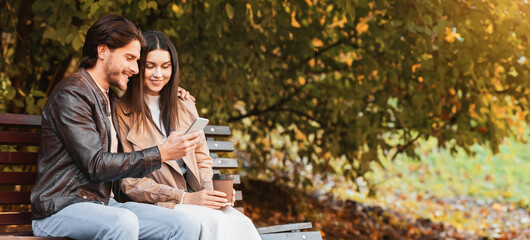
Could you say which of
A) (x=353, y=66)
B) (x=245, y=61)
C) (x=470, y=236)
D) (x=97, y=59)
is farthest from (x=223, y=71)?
(x=470, y=236)

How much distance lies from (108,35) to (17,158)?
887 mm

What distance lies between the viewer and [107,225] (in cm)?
279

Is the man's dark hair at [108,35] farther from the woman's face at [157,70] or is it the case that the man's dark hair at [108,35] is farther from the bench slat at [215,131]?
the bench slat at [215,131]

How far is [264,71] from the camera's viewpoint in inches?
262

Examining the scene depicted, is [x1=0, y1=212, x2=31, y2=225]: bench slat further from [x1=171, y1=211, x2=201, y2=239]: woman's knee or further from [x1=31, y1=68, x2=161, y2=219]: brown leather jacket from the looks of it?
[x1=171, y1=211, x2=201, y2=239]: woman's knee

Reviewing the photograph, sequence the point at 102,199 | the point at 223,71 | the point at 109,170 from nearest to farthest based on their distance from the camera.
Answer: the point at 109,170 → the point at 102,199 → the point at 223,71

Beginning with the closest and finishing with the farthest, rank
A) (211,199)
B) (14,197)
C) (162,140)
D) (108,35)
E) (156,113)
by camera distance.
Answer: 1. (108,35)
2. (211,199)
3. (14,197)
4. (162,140)
5. (156,113)

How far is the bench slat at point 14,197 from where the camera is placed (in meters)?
3.38

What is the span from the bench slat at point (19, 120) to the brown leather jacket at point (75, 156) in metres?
0.60

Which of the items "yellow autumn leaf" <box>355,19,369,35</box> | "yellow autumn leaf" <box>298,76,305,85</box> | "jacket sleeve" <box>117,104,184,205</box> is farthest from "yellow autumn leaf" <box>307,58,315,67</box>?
A: "jacket sleeve" <box>117,104,184,205</box>

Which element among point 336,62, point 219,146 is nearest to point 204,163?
point 219,146

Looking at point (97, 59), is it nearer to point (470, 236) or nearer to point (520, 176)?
point (470, 236)

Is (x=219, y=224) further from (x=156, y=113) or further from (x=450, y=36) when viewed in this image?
(x=450, y=36)

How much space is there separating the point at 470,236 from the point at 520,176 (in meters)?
5.01
